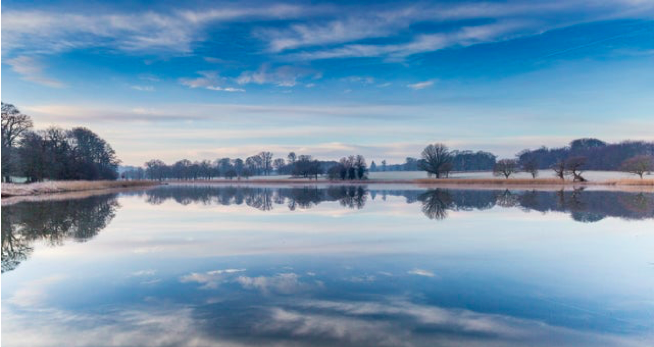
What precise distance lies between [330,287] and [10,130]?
60.1m

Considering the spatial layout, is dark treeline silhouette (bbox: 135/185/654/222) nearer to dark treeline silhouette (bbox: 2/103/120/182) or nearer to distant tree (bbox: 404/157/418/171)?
dark treeline silhouette (bbox: 2/103/120/182)

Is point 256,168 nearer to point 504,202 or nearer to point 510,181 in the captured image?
point 510,181

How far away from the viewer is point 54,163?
51.8 meters

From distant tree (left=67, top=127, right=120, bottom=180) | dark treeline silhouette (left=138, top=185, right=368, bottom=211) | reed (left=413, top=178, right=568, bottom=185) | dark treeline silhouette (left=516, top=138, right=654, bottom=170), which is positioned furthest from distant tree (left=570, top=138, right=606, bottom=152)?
distant tree (left=67, top=127, right=120, bottom=180)

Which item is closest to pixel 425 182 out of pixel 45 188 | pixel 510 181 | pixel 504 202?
pixel 510 181

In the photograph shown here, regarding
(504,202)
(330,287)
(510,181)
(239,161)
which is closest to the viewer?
(330,287)

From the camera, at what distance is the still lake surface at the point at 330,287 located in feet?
18.0

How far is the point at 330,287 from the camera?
7.55 m

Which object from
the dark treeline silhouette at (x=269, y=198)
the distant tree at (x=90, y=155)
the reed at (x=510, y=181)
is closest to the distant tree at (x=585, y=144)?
the reed at (x=510, y=181)

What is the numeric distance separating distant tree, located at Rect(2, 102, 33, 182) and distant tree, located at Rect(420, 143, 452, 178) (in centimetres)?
6776

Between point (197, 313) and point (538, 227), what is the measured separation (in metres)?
13.4

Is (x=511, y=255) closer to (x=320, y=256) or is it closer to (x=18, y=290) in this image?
(x=320, y=256)

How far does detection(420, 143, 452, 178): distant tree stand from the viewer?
8625 centimetres

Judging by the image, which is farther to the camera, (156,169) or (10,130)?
(156,169)
